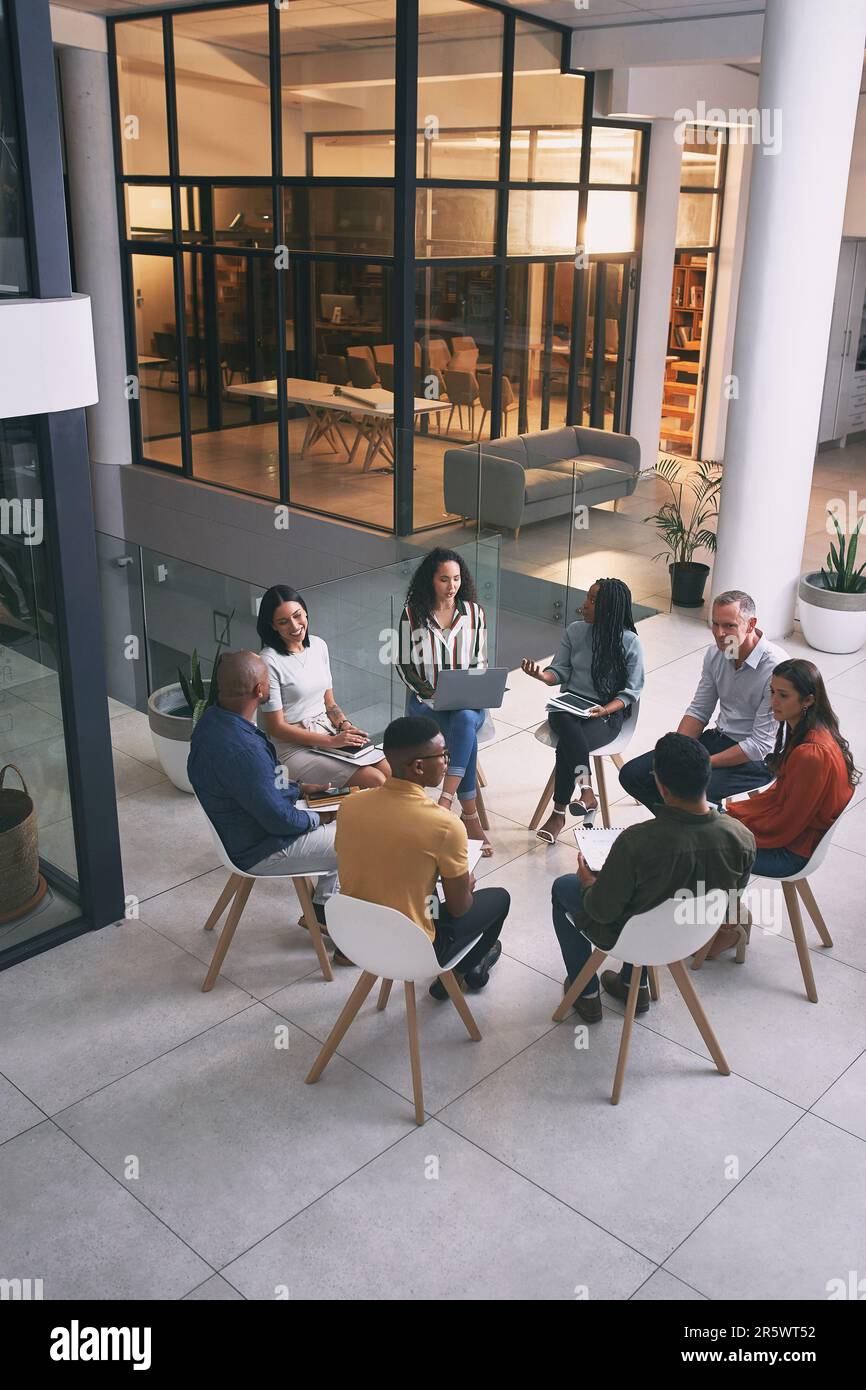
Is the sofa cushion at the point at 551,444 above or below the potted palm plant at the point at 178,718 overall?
above

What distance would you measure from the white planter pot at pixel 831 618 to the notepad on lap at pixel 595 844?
4166 millimetres

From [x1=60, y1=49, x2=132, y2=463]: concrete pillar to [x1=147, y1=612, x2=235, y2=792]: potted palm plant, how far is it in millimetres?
6096

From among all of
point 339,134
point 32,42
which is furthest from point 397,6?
point 32,42

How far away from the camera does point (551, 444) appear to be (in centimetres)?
1112

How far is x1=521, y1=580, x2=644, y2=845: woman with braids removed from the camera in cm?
507

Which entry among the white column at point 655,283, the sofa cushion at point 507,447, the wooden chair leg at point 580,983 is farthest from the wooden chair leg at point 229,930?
the white column at point 655,283

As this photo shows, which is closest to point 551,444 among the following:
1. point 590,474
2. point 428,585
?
point 590,474

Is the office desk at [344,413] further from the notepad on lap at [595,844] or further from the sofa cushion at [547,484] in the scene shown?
the notepad on lap at [595,844]

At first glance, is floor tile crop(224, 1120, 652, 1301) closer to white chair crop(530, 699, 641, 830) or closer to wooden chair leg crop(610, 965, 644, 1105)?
wooden chair leg crop(610, 965, 644, 1105)

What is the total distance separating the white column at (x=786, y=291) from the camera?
6836mm

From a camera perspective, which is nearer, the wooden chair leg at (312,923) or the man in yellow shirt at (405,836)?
the man in yellow shirt at (405,836)

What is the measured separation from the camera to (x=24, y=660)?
4.32 m

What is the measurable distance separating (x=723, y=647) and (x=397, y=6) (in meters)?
6.51

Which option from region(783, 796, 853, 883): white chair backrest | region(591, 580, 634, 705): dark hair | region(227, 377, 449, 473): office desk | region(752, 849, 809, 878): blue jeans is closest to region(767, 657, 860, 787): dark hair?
region(783, 796, 853, 883): white chair backrest
